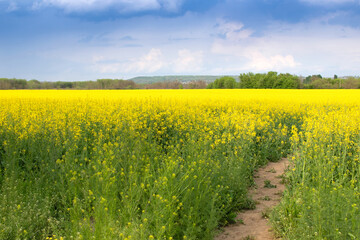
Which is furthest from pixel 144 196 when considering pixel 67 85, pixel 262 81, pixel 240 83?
pixel 240 83

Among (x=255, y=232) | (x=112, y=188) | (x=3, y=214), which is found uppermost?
(x=112, y=188)

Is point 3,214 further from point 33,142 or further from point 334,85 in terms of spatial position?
point 334,85

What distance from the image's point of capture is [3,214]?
4996 millimetres

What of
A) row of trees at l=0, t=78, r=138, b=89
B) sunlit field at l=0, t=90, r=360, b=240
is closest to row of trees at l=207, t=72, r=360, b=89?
row of trees at l=0, t=78, r=138, b=89

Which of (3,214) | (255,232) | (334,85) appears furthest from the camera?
(334,85)

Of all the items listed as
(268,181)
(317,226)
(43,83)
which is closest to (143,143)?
(268,181)

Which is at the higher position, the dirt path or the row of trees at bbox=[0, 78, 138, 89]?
the row of trees at bbox=[0, 78, 138, 89]

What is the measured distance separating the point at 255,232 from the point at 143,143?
361 centimetres

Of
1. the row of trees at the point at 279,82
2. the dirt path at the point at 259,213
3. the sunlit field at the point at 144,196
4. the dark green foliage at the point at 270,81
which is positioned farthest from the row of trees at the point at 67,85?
the dirt path at the point at 259,213

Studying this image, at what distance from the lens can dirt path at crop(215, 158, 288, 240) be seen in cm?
528

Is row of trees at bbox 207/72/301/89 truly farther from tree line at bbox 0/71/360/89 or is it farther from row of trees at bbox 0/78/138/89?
row of trees at bbox 0/78/138/89

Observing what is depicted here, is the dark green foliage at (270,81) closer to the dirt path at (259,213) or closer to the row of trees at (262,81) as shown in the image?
the row of trees at (262,81)

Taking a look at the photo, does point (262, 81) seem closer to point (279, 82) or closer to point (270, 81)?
point (270, 81)

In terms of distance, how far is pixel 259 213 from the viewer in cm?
620
